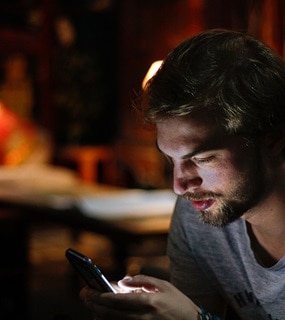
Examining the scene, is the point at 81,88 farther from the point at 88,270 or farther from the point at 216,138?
the point at 88,270

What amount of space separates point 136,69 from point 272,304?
324 inches

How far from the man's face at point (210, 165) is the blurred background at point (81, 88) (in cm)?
555

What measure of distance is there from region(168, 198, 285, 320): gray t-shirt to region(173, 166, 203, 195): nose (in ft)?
1.23

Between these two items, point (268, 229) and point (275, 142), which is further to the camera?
point (268, 229)

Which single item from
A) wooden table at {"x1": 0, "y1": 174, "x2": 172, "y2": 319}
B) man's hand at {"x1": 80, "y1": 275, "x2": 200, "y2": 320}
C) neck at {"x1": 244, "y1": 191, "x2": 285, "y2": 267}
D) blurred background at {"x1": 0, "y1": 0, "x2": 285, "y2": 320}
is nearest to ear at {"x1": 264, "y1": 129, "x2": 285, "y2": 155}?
neck at {"x1": 244, "y1": 191, "x2": 285, "y2": 267}

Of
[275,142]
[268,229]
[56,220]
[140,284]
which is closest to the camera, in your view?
[140,284]

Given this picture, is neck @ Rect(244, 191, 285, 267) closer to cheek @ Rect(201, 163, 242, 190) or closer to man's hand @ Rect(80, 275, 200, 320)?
cheek @ Rect(201, 163, 242, 190)

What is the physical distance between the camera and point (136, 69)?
10156 millimetres

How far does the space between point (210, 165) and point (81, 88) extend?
A: 887 cm

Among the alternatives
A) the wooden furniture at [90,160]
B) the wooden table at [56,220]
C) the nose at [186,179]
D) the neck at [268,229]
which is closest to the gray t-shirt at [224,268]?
the neck at [268,229]

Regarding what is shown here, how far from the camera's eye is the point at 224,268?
89.4 inches

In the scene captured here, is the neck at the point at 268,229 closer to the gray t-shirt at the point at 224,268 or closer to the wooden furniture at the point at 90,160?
the gray t-shirt at the point at 224,268

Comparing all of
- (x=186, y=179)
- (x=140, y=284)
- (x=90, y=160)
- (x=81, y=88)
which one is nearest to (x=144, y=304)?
(x=140, y=284)

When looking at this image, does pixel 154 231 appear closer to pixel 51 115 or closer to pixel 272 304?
pixel 272 304
